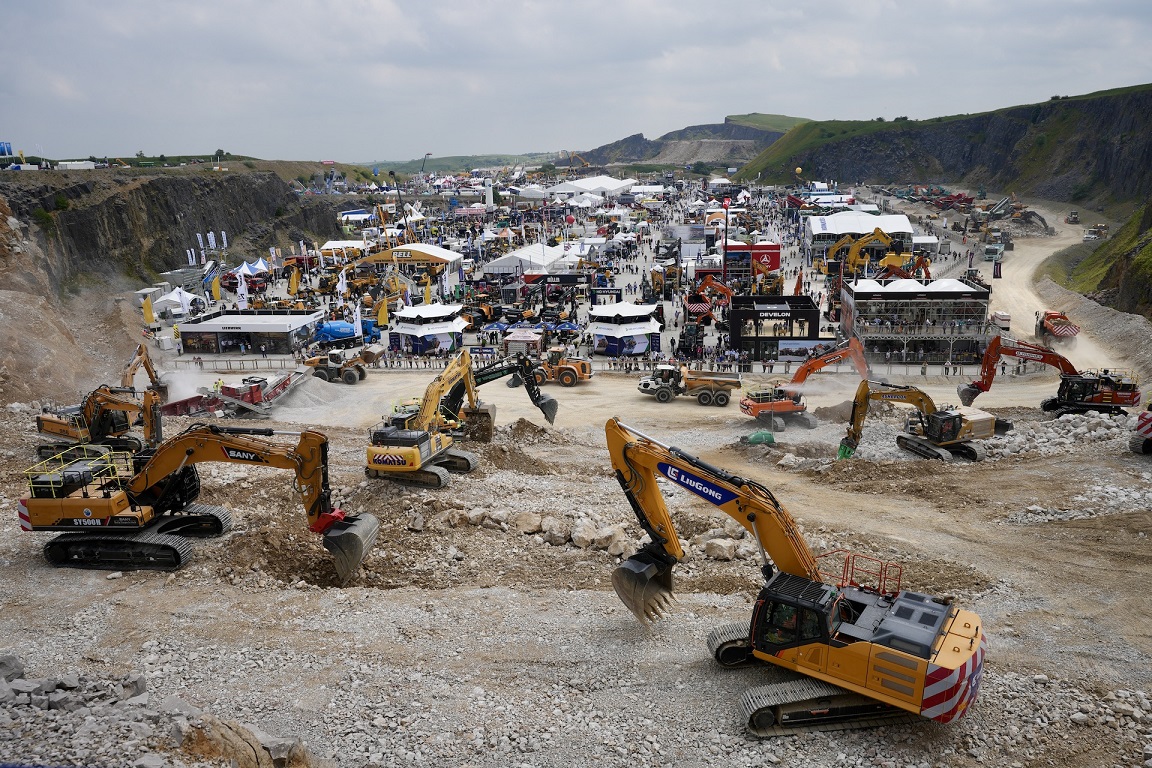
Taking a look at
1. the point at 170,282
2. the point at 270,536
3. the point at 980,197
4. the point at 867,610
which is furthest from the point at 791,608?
the point at 980,197

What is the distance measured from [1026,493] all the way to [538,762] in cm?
1323

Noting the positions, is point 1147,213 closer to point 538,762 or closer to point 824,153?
point 538,762

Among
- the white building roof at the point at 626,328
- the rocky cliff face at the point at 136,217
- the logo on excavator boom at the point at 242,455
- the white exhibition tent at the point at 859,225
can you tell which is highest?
the rocky cliff face at the point at 136,217

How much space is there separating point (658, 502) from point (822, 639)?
9.74ft

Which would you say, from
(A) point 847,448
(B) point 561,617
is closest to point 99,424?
(B) point 561,617

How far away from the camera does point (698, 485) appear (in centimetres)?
1073

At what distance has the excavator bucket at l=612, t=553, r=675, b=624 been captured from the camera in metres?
11.1

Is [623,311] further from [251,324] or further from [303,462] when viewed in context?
[303,462]

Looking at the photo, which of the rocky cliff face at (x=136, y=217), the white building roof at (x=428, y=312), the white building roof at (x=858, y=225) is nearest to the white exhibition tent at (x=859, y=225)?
the white building roof at (x=858, y=225)

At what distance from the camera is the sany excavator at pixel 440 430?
17.6 metres

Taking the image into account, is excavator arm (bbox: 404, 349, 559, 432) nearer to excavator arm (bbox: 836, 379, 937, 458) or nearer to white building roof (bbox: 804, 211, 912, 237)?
excavator arm (bbox: 836, 379, 937, 458)

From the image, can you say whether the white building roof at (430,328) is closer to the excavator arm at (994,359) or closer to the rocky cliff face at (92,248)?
the rocky cliff face at (92,248)

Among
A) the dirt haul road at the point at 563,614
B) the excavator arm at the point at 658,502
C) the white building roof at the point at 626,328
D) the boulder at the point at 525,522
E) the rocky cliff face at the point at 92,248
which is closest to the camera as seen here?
the dirt haul road at the point at 563,614

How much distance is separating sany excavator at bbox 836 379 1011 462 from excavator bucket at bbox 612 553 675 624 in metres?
11.4
